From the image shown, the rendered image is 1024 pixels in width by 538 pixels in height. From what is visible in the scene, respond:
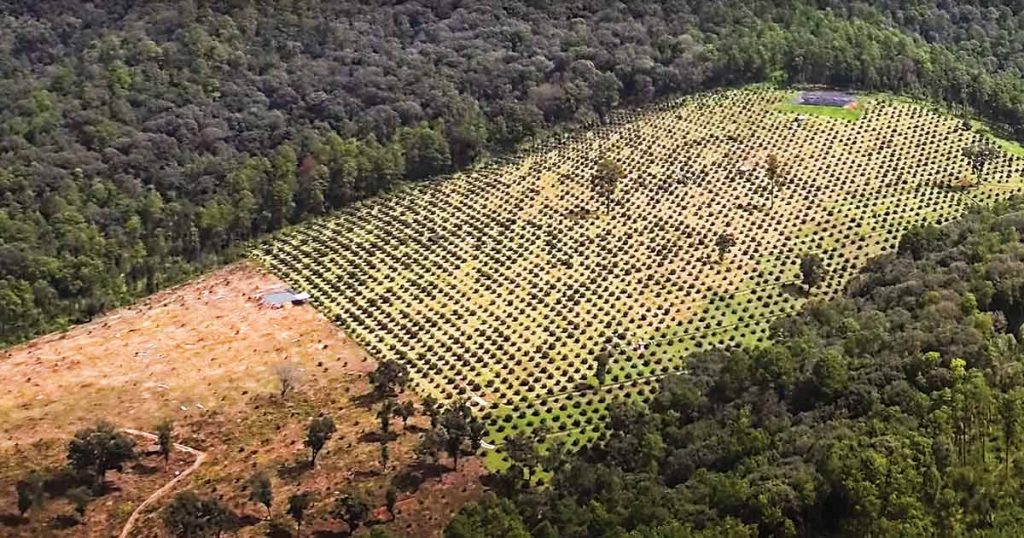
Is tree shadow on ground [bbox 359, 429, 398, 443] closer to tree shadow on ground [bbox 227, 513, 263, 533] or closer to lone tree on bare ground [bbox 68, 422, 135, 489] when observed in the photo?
tree shadow on ground [bbox 227, 513, 263, 533]

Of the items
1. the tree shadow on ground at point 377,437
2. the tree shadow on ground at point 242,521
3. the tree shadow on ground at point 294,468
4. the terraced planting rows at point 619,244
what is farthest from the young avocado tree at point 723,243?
the tree shadow on ground at point 242,521

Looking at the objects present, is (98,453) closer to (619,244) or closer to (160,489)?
(160,489)

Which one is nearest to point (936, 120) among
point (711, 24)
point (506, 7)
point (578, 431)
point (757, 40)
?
point (757, 40)

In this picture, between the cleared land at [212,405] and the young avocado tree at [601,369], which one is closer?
the cleared land at [212,405]

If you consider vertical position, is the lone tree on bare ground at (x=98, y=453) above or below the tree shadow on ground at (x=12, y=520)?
above

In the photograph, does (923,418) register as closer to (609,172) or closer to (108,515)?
(108,515)

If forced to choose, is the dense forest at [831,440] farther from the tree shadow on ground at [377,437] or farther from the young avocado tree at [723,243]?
the young avocado tree at [723,243]

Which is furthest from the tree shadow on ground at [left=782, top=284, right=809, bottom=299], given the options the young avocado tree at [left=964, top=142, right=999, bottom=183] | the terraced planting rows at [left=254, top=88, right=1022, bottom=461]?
the young avocado tree at [left=964, top=142, right=999, bottom=183]
